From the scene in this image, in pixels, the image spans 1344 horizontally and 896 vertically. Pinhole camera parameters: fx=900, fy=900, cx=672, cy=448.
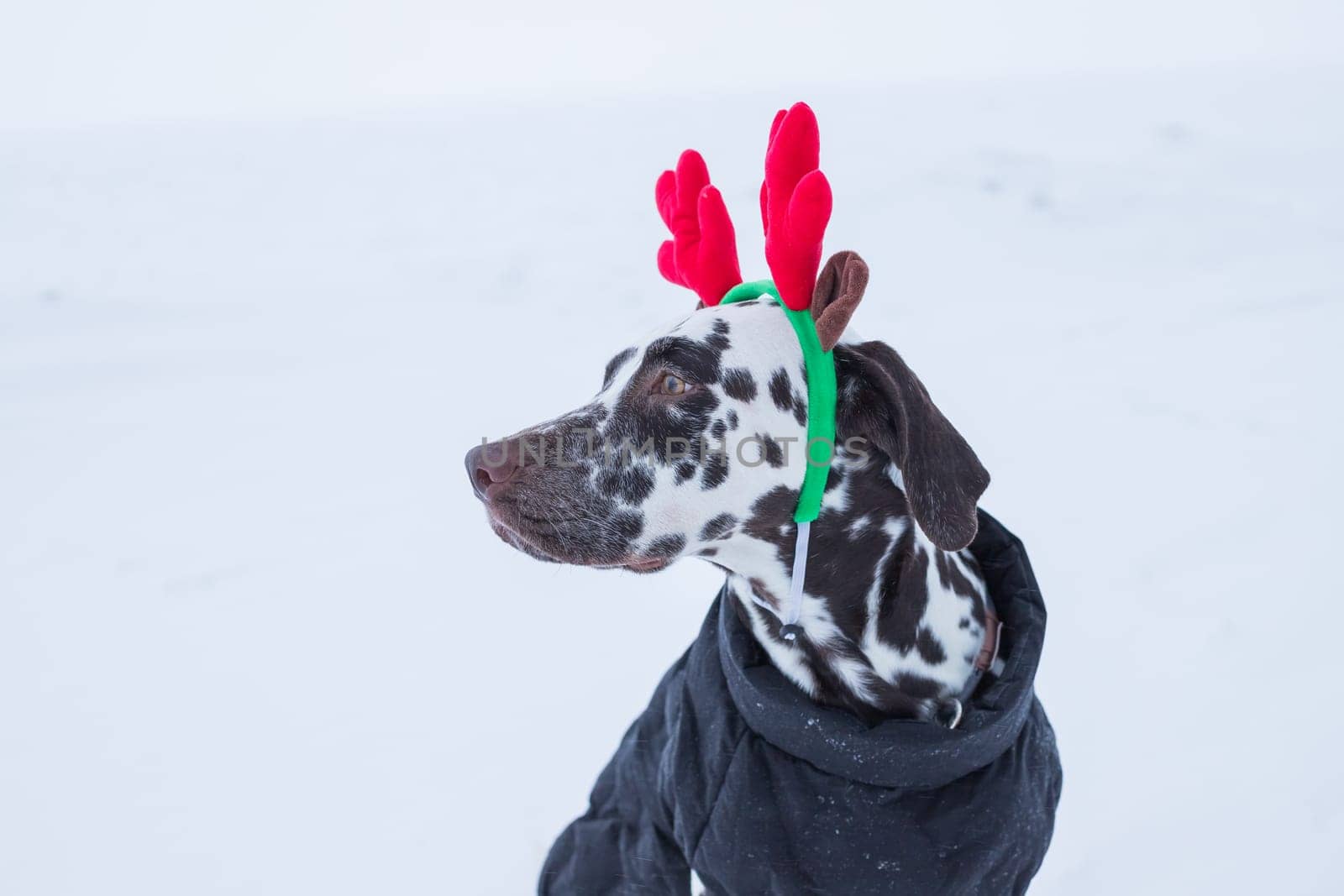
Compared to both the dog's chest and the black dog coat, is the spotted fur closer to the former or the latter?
the dog's chest

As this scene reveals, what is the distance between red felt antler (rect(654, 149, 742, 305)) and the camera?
184cm

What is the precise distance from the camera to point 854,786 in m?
1.71

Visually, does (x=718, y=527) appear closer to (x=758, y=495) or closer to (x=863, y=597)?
(x=758, y=495)

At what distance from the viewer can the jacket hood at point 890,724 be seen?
1676 millimetres

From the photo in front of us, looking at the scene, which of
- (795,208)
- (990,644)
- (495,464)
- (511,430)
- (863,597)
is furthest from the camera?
(511,430)

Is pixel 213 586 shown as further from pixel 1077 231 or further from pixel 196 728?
pixel 1077 231

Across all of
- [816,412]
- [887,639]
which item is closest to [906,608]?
[887,639]

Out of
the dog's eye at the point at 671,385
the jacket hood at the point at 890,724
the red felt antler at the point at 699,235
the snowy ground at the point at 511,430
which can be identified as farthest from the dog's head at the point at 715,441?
the snowy ground at the point at 511,430

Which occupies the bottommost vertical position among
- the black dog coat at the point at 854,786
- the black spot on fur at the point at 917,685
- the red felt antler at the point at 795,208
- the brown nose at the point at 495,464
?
the black dog coat at the point at 854,786

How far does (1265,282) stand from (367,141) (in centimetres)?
687

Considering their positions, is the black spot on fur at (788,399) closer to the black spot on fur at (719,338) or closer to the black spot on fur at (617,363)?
the black spot on fur at (719,338)

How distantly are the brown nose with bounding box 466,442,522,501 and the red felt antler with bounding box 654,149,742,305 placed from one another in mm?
553

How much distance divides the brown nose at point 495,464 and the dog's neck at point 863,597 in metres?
0.43

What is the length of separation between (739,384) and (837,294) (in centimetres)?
24
